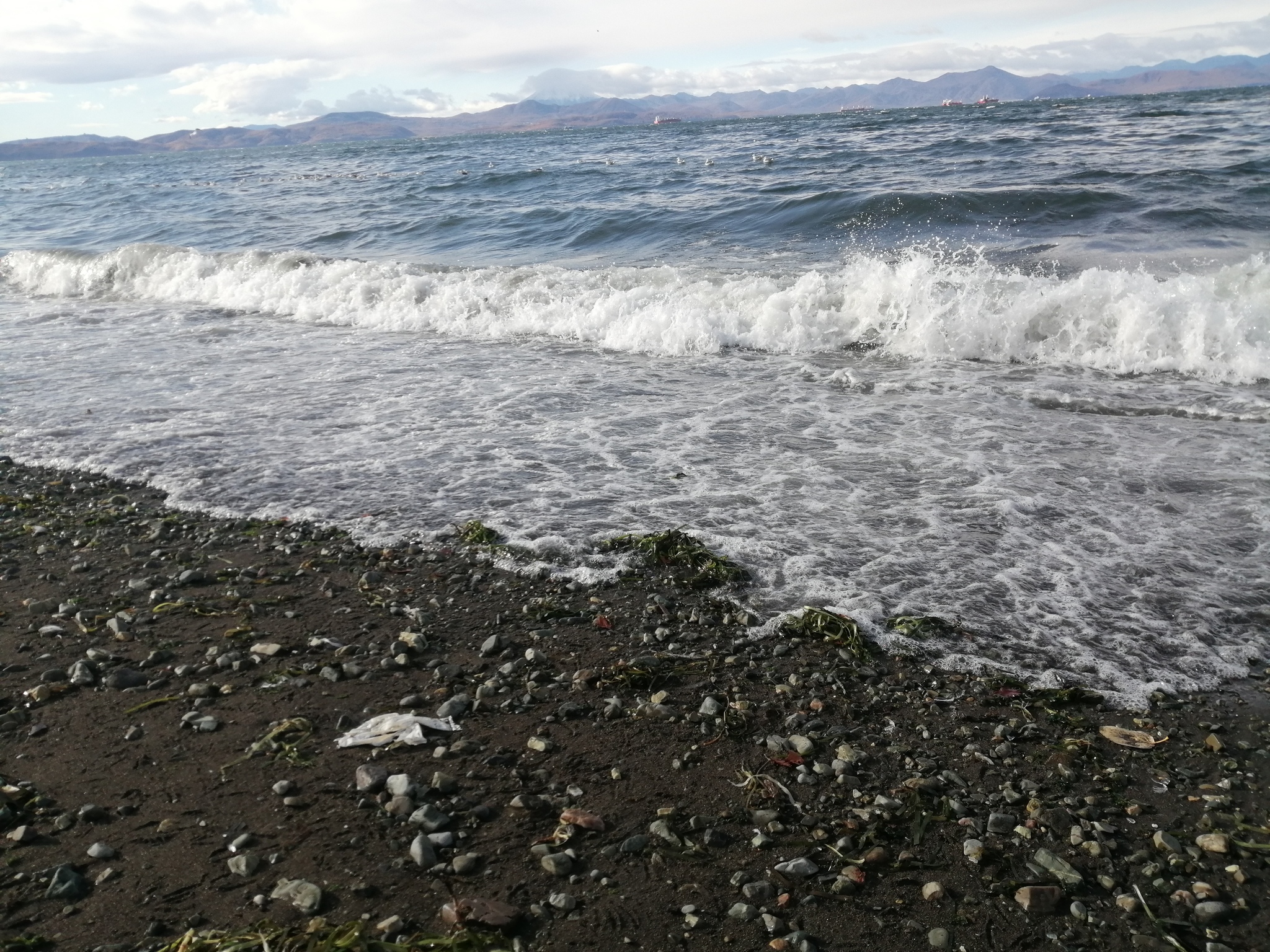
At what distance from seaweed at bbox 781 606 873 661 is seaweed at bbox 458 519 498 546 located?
2.26 metres

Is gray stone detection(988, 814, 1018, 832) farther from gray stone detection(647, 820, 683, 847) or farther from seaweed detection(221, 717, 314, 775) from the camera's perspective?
seaweed detection(221, 717, 314, 775)

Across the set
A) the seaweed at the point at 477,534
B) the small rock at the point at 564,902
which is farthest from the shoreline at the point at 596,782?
the seaweed at the point at 477,534

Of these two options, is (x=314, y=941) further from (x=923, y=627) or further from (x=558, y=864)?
(x=923, y=627)

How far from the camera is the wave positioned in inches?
388

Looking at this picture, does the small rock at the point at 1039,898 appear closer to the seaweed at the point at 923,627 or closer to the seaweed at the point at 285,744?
the seaweed at the point at 923,627

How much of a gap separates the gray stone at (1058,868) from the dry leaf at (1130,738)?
2.95 ft

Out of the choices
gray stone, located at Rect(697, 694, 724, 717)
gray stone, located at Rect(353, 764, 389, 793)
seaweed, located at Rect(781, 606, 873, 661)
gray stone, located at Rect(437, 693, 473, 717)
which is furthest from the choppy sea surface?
gray stone, located at Rect(353, 764, 389, 793)

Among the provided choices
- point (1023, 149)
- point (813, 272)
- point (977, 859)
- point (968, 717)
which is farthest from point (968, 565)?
point (1023, 149)

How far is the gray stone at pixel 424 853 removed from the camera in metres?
3.22

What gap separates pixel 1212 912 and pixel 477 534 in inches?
179

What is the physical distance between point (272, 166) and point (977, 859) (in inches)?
2900

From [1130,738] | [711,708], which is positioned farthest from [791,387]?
[1130,738]

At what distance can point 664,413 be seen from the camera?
28.8 ft

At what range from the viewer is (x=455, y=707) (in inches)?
165
